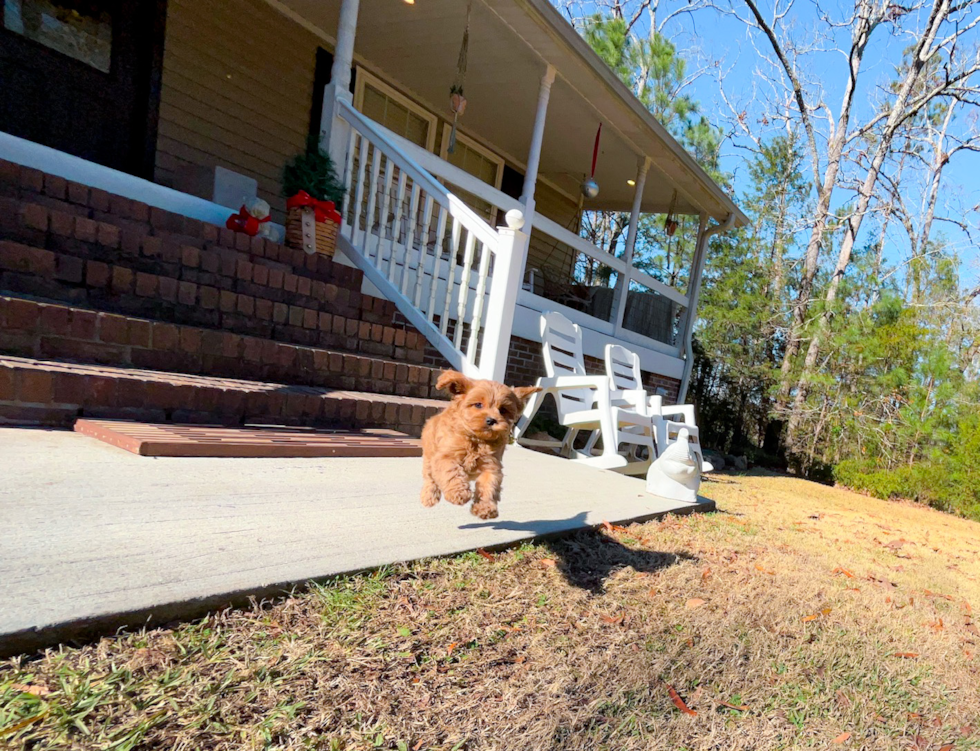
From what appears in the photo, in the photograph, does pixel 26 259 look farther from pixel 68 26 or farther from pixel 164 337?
pixel 68 26

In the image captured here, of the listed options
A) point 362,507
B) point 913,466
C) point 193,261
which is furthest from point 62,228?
point 913,466

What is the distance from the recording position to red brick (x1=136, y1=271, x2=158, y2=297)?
11.9ft

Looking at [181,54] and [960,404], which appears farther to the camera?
[960,404]

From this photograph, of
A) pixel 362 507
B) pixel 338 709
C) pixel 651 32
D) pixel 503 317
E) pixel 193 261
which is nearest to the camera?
pixel 338 709

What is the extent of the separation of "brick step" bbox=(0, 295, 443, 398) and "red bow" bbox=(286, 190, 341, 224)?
1.19m

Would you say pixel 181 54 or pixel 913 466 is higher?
pixel 181 54

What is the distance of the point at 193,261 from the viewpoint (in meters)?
4.00

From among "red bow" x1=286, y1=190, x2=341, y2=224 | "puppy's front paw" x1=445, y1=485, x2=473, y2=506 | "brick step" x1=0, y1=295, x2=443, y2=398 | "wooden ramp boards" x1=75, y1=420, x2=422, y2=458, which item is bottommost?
"wooden ramp boards" x1=75, y1=420, x2=422, y2=458

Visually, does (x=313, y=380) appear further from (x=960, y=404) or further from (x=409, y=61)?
(x=960, y=404)

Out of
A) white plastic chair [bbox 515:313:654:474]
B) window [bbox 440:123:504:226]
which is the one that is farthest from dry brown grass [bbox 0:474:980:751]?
window [bbox 440:123:504:226]

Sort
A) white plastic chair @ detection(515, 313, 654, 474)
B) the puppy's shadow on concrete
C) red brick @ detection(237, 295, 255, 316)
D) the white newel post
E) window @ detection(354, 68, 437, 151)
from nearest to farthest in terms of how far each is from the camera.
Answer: the puppy's shadow on concrete, red brick @ detection(237, 295, 255, 316), the white newel post, white plastic chair @ detection(515, 313, 654, 474), window @ detection(354, 68, 437, 151)

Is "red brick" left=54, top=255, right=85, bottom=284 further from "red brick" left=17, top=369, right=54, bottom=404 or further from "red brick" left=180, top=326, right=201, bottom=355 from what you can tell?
"red brick" left=17, top=369, right=54, bottom=404

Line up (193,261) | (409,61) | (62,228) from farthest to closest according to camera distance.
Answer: (409,61), (193,261), (62,228)

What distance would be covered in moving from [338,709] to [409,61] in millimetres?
7795
